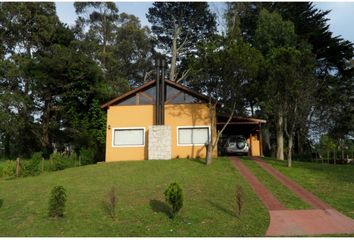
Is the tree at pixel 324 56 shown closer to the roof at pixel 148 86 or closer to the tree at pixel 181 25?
the tree at pixel 181 25

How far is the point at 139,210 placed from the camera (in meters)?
12.7

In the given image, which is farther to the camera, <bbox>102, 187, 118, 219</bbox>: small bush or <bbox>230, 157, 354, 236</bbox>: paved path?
<bbox>102, 187, 118, 219</bbox>: small bush

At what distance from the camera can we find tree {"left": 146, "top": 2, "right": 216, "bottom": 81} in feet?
144

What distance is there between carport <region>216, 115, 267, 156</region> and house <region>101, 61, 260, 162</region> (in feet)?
6.90

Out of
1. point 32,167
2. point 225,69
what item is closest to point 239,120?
point 225,69

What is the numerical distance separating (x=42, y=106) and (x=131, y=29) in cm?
1452

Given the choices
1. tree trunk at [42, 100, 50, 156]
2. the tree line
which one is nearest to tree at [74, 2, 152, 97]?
the tree line

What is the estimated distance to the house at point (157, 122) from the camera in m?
25.1

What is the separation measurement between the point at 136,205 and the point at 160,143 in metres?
11.3

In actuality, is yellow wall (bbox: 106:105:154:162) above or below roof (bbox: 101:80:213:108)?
below

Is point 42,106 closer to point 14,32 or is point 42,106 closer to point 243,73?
→ point 14,32

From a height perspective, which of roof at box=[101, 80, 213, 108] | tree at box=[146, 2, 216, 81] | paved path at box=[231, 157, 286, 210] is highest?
tree at box=[146, 2, 216, 81]

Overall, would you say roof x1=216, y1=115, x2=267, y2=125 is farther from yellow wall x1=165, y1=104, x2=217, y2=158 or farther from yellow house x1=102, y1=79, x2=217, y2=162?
yellow house x1=102, y1=79, x2=217, y2=162

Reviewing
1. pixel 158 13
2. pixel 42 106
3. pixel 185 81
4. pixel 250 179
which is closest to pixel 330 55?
pixel 185 81
